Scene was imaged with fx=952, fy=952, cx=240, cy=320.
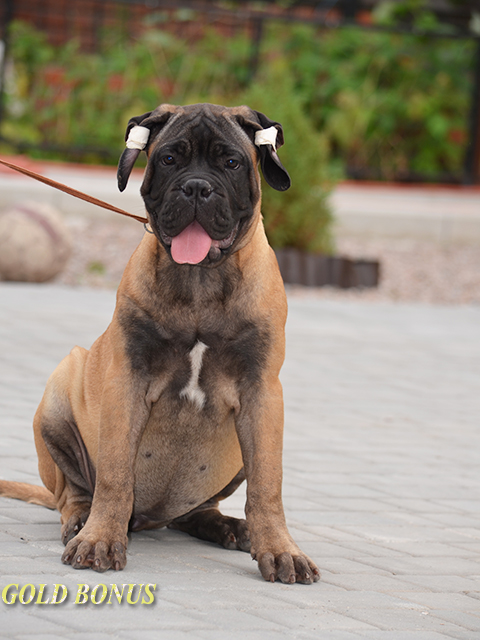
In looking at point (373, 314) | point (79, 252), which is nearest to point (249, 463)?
point (373, 314)

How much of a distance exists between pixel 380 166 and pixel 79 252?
5.41 meters

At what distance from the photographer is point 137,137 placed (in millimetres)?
3520

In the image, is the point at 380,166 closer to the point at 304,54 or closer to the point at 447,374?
the point at 304,54

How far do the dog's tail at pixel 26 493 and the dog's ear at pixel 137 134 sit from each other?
1.43m

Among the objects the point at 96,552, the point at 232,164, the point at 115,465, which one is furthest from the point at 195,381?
the point at 232,164

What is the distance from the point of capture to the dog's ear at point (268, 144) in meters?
3.48

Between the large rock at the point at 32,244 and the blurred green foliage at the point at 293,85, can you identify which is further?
the blurred green foliage at the point at 293,85

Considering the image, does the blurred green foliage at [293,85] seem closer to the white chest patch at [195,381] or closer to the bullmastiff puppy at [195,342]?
the bullmastiff puppy at [195,342]

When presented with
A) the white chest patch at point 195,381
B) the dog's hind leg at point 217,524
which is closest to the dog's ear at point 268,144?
the white chest patch at point 195,381

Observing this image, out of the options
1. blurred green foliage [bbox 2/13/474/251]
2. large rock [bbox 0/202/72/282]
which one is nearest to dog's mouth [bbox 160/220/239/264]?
large rock [bbox 0/202/72/282]

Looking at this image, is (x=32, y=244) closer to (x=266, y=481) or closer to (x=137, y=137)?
(x=137, y=137)

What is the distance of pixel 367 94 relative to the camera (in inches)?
576

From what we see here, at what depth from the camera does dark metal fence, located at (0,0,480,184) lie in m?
14.2

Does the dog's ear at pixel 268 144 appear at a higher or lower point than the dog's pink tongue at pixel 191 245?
higher
